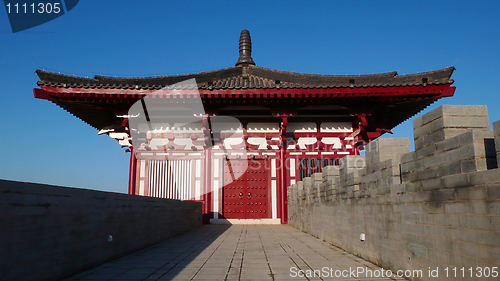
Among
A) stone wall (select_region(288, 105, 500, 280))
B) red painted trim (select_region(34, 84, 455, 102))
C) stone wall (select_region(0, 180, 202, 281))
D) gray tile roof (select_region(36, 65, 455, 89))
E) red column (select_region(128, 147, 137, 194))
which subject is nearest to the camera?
stone wall (select_region(288, 105, 500, 280))

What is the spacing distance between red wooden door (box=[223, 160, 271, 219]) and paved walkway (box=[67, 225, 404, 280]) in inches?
214

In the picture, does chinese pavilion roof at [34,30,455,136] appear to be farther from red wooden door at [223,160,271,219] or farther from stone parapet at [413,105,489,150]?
stone parapet at [413,105,489,150]

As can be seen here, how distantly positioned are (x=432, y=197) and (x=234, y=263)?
10.3 ft

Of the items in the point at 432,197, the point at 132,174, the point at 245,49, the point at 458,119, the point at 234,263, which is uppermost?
the point at 245,49

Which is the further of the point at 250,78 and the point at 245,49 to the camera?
the point at 245,49

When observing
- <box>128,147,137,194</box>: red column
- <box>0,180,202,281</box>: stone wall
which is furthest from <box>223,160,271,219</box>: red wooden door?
<box>0,180,202,281</box>: stone wall

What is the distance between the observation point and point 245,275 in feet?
15.4

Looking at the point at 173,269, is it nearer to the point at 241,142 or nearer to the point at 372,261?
the point at 372,261

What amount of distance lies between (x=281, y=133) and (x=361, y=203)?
24.2 ft

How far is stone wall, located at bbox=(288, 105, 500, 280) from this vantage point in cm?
309

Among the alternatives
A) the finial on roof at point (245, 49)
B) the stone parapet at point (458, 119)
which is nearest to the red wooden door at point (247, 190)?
the finial on roof at point (245, 49)

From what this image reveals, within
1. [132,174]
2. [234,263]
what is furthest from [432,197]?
[132,174]

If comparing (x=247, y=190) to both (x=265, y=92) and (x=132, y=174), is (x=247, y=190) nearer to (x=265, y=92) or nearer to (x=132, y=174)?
(x=265, y=92)

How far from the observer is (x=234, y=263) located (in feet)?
18.0
